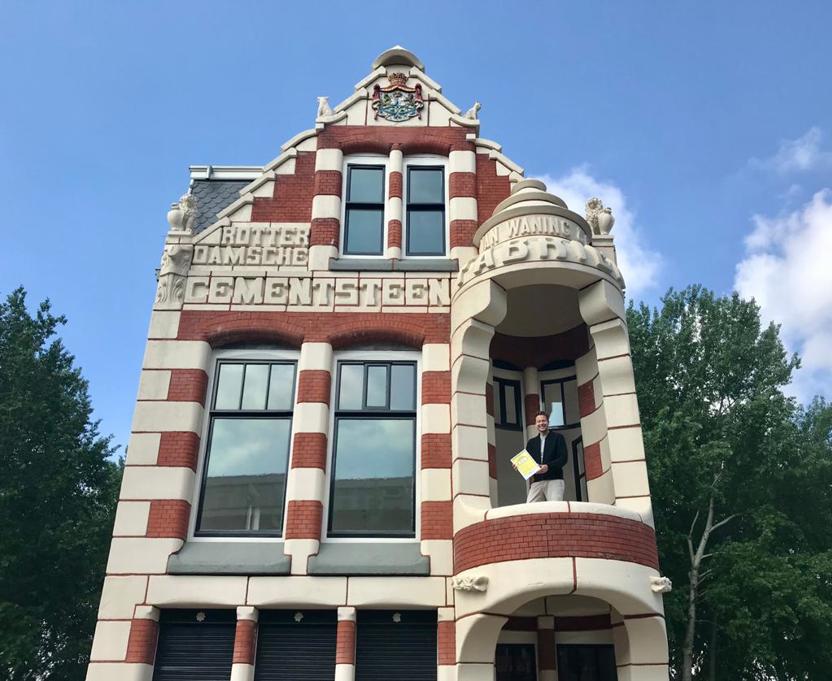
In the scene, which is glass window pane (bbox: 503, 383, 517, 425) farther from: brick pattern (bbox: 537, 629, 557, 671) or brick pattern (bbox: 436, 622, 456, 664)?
brick pattern (bbox: 436, 622, 456, 664)

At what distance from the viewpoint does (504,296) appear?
1014cm

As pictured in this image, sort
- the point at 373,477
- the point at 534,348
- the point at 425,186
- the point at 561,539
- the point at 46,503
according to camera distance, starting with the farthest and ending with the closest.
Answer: the point at 46,503 → the point at 425,186 → the point at 534,348 → the point at 373,477 → the point at 561,539

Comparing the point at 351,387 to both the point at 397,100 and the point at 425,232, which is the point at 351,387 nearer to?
the point at 425,232

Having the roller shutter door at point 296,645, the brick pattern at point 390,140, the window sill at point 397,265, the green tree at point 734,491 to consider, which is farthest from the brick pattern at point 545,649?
the green tree at point 734,491

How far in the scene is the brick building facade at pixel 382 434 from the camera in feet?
28.2

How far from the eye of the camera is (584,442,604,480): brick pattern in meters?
10.1

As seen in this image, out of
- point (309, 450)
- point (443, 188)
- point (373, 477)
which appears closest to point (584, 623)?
point (373, 477)

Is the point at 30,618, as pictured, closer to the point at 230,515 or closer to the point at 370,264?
the point at 230,515

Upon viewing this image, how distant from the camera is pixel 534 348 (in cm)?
1152

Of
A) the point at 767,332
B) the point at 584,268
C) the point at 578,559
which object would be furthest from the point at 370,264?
the point at 767,332

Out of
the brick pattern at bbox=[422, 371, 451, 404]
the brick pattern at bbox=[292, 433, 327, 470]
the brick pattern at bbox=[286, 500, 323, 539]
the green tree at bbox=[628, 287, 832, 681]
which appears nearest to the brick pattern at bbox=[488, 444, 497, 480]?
the brick pattern at bbox=[422, 371, 451, 404]

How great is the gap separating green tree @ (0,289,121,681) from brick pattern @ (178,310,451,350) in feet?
43.1

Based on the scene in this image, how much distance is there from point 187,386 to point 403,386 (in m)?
3.48

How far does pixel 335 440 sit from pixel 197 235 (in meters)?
4.62
